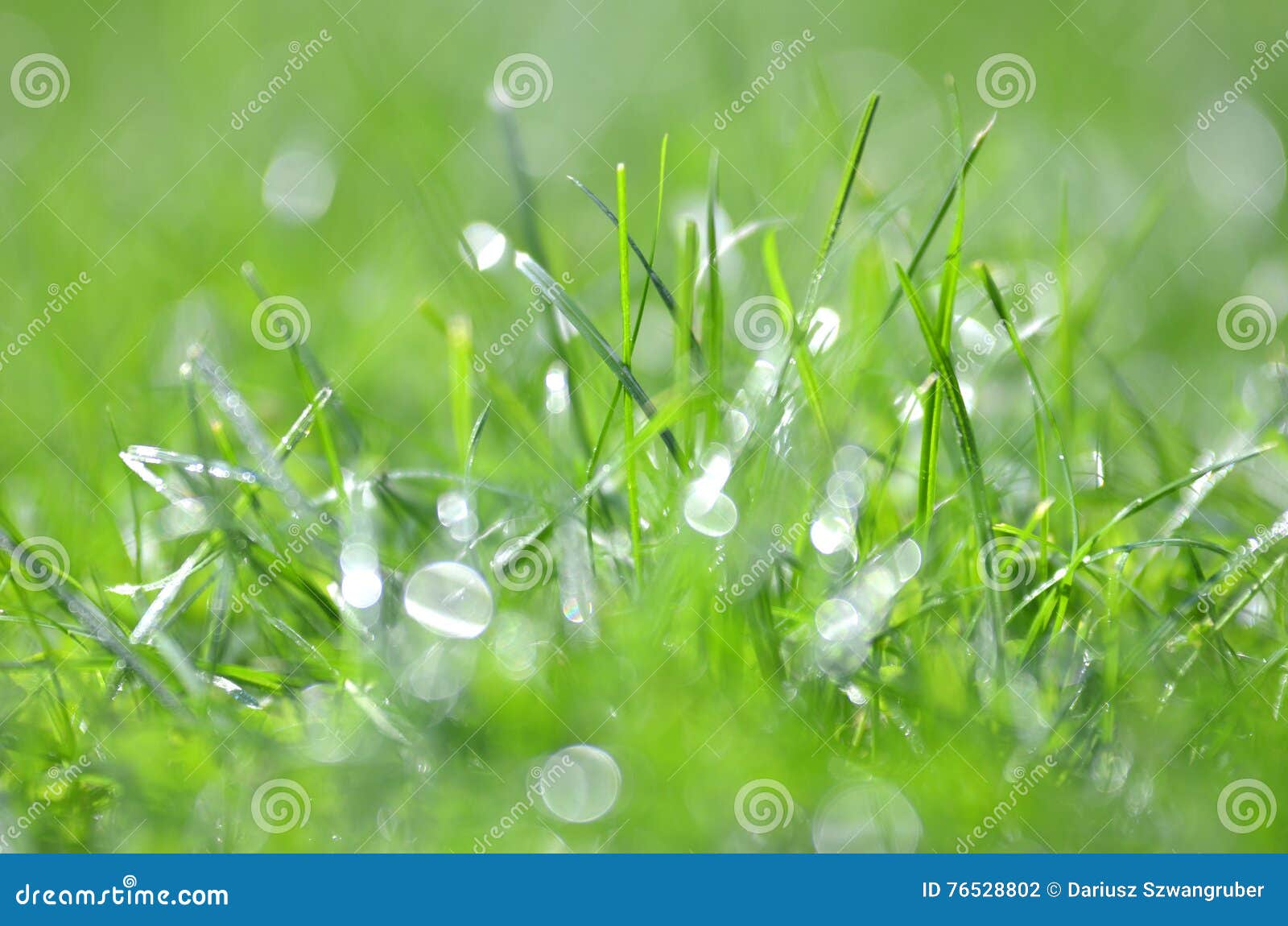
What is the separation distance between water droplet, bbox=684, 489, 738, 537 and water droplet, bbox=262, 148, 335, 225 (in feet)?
5.80

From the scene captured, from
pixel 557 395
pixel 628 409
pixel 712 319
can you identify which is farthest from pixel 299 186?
pixel 628 409

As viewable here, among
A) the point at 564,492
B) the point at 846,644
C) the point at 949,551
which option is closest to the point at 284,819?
the point at 564,492

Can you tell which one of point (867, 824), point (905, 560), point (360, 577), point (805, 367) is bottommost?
point (360, 577)

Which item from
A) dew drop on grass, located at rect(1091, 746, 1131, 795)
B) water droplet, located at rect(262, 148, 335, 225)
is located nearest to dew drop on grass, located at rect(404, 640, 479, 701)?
dew drop on grass, located at rect(1091, 746, 1131, 795)

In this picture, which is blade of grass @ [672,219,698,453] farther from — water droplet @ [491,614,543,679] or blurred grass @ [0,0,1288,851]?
water droplet @ [491,614,543,679]

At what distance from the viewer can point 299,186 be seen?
2.96 meters

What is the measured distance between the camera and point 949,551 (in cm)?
148

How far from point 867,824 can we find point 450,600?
1.91 feet

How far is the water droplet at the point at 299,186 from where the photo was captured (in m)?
2.85

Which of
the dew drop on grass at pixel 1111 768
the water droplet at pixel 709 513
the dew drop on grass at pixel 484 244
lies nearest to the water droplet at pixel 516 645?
the water droplet at pixel 709 513

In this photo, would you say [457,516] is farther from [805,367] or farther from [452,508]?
[805,367]

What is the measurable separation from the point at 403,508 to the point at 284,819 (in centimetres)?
46

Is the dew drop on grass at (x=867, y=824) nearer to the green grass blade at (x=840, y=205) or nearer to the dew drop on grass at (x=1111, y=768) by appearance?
the dew drop on grass at (x=1111, y=768)

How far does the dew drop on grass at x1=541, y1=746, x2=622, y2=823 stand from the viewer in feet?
4.19
